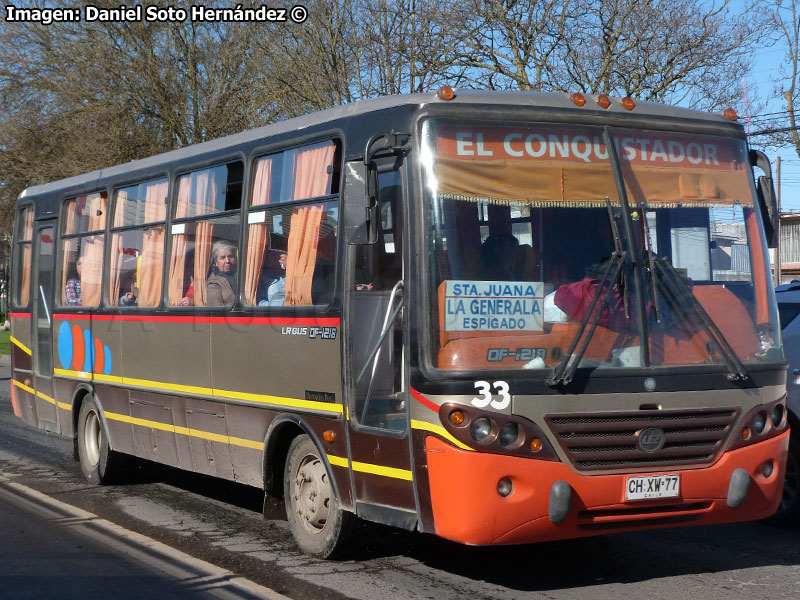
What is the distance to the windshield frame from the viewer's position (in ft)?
20.6

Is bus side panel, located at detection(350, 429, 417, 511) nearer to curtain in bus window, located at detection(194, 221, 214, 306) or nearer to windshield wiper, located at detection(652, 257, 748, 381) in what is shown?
windshield wiper, located at detection(652, 257, 748, 381)

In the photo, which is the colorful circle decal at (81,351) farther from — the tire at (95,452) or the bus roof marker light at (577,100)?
the bus roof marker light at (577,100)

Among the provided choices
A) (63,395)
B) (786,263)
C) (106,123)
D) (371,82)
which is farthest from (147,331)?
(786,263)

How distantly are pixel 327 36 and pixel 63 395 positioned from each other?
13.8 metres

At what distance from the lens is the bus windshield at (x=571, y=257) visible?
6379 mm

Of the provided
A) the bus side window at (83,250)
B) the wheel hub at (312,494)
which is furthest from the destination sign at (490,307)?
the bus side window at (83,250)

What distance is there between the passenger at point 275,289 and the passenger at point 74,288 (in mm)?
3930

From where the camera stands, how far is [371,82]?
23.1m

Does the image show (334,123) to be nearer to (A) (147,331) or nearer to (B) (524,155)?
(B) (524,155)

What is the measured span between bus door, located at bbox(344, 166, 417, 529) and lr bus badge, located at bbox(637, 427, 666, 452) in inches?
52.6

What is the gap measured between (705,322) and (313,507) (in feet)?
9.36

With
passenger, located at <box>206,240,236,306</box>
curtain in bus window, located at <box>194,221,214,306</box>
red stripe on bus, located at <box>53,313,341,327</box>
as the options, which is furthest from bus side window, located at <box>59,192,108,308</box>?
passenger, located at <box>206,240,236,306</box>

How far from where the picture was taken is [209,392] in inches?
346

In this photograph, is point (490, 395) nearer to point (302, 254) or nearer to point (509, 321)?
point (509, 321)
